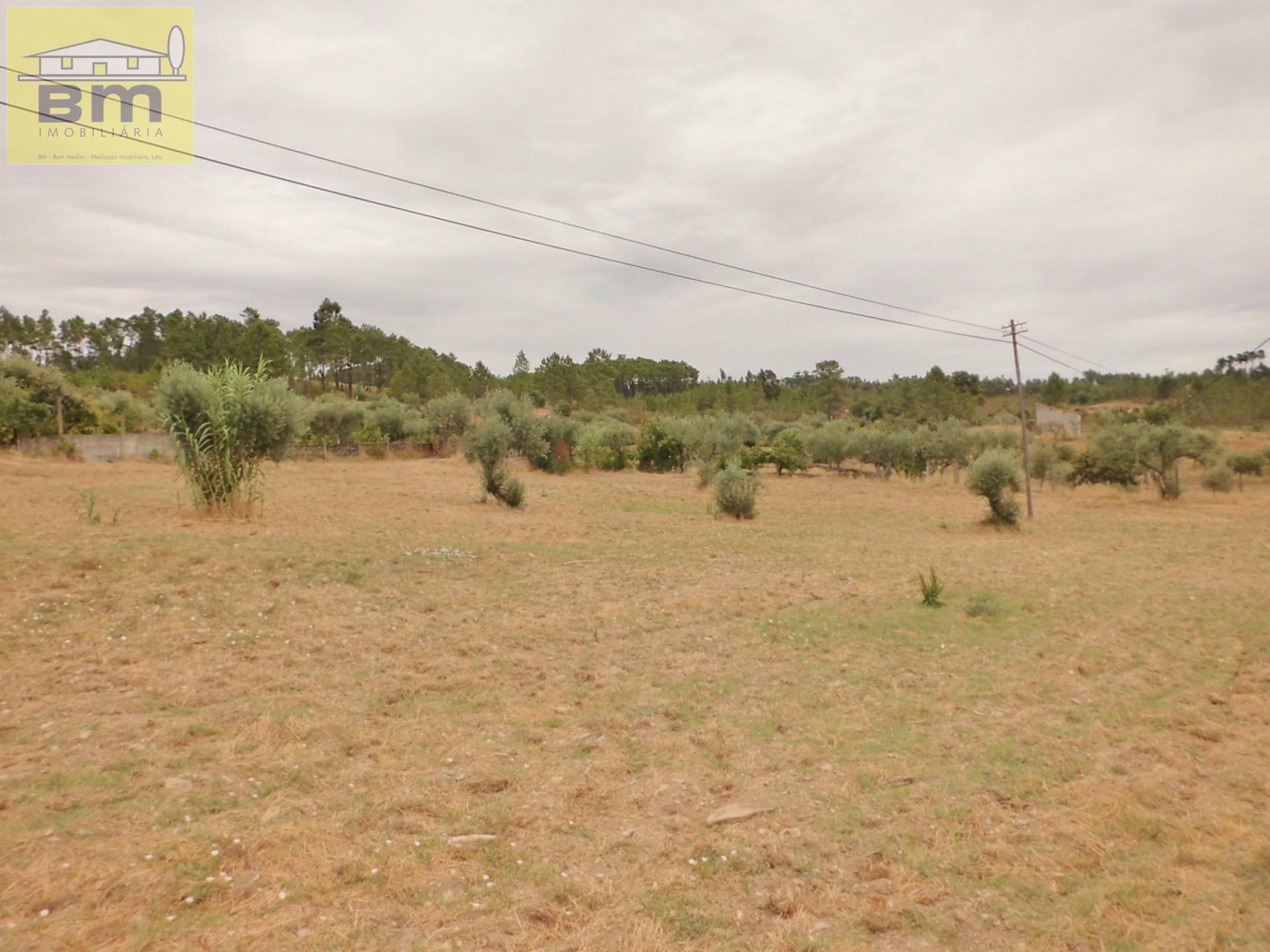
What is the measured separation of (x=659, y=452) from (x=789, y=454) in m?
10.2

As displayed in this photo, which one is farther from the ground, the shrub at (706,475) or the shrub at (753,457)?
the shrub at (753,457)

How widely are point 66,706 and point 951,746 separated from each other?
8046mm

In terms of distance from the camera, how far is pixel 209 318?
68000 millimetres

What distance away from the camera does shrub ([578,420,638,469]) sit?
46.1 meters

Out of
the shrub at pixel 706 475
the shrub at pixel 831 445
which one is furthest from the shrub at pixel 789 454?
the shrub at pixel 706 475

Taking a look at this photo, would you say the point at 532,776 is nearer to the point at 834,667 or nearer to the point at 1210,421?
A: the point at 834,667

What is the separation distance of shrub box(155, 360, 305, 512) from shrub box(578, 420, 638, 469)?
29.8 meters

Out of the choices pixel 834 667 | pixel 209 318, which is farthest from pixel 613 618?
pixel 209 318

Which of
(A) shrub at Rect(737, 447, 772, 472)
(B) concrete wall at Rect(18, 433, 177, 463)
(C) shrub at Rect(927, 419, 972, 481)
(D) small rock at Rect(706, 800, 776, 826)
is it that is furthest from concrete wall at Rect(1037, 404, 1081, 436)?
(D) small rock at Rect(706, 800, 776, 826)

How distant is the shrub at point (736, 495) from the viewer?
24.4 metres

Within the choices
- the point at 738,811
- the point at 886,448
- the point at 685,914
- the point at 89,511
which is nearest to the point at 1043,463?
the point at 886,448

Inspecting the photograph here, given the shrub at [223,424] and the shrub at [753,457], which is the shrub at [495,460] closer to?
the shrub at [223,424]

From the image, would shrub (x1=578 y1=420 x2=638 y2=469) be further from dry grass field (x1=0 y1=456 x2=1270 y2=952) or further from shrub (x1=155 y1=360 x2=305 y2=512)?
dry grass field (x1=0 y1=456 x2=1270 y2=952)

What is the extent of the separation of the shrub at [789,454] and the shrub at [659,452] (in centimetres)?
802
